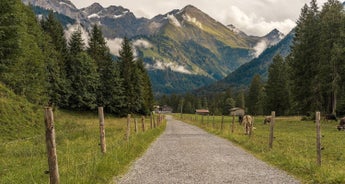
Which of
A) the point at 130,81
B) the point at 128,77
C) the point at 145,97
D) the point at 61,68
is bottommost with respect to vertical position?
the point at 145,97

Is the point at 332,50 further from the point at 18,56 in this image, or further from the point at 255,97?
the point at 255,97

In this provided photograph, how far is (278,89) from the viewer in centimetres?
9219

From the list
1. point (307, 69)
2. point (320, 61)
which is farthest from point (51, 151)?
point (307, 69)

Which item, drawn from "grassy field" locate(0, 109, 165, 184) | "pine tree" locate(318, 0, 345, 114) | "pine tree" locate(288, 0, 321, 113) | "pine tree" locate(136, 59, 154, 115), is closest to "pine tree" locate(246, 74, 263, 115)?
"pine tree" locate(136, 59, 154, 115)

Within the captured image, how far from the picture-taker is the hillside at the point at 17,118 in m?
23.6

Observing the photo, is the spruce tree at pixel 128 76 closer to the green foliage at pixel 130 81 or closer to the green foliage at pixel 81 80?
the green foliage at pixel 130 81

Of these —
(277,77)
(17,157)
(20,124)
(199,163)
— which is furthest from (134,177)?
(277,77)

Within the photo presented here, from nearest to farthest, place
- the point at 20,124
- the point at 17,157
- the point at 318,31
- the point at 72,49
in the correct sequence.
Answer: the point at 17,157
the point at 20,124
the point at 318,31
the point at 72,49

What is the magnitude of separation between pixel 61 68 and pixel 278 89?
60084 millimetres

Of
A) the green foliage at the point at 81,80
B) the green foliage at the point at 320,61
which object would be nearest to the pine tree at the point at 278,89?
the green foliage at the point at 320,61

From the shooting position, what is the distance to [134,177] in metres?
10.4

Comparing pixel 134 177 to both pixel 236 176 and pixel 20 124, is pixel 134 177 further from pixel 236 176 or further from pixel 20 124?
Result: pixel 20 124

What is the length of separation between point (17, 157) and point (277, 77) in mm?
86002

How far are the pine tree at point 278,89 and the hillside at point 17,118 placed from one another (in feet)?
246
